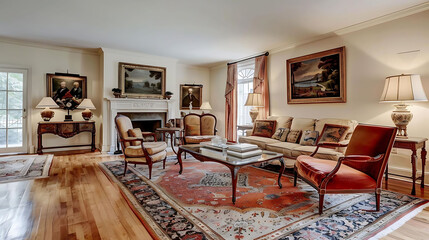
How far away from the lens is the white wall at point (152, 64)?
18.4ft

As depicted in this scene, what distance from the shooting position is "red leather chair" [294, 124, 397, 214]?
218 centimetres

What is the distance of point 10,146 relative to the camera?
5.21 m

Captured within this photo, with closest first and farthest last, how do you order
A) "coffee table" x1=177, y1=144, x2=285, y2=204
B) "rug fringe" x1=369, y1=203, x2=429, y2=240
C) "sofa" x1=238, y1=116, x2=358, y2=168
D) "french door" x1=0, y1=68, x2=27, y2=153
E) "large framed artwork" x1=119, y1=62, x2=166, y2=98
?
1. "rug fringe" x1=369, y1=203, x2=429, y2=240
2. "coffee table" x1=177, y1=144, x2=285, y2=204
3. "sofa" x1=238, y1=116, x2=358, y2=168
4. "french door" x1=0, y1=68, x2=27, y2=153
5. "large framed artwork" x1=119, y1=62, x2=166, y2=98

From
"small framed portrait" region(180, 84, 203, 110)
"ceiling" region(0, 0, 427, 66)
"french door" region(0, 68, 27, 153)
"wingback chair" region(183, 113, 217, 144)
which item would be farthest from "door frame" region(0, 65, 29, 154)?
"small framed portrait" region(180, 84, 203, 110)

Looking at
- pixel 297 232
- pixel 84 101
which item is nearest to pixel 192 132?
pixel 84 101

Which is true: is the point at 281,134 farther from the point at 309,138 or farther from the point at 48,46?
the point at 48,46

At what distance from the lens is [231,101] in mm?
6621

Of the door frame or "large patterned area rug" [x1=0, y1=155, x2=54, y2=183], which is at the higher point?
the door frame

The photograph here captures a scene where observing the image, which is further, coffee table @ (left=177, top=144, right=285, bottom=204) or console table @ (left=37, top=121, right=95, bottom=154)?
console table @ (left=37, top=121, right=95, bottom=154)

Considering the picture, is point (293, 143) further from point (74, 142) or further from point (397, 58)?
point (74, 142)

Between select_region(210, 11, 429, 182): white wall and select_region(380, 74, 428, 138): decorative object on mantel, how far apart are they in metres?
0.35

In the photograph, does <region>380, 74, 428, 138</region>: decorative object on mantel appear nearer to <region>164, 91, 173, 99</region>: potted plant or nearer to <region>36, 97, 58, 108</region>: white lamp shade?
<region>164, 91, 173, 99</region>: potted plant

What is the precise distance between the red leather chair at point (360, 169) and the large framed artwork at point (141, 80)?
477cm

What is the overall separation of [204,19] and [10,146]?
5.37m
